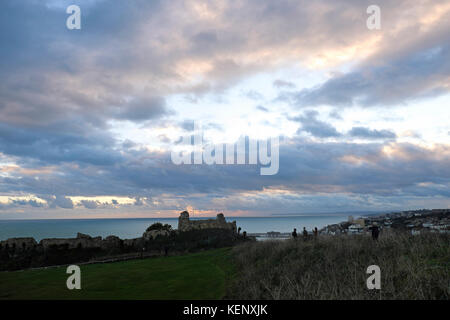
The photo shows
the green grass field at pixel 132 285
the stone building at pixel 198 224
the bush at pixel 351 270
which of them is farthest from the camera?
the stone building at pixel 198 224

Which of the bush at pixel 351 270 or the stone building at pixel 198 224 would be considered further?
the stone building at pixel 198 224

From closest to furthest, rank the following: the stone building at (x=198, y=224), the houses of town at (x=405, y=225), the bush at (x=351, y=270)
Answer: the bush at (x=351, y=270)
the houses of town at (x=405, y=225)
the stone building at (x=198, y=224)

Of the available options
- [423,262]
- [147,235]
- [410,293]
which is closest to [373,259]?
[423,262]

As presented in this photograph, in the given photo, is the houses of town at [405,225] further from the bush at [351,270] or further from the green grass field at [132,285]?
the green grass field at [132,285]

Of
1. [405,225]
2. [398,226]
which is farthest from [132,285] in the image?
[405,225]

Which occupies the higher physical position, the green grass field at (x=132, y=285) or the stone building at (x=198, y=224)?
the green grass field at (x=132, y=285)

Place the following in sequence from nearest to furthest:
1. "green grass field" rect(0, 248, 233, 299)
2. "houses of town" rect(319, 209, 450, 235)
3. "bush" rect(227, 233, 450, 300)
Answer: "bush" rect(227, 233, 450, 300) < "green grass field" rect(0, 248, 233, 299) < "houses of town" rect(319, 209, 450, 235)

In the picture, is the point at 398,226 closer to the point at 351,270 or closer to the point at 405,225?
the point at 405,225

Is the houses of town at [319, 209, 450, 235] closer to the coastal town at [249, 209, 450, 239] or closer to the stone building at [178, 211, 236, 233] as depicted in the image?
the coastal town at [249, 209, 450, 239]

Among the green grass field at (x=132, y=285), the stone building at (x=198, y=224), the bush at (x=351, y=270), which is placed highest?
the bush at (x=351, y=270)

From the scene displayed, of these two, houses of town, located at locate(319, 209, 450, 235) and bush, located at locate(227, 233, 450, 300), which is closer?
bush, located at locate(227, 233, 450, 300)

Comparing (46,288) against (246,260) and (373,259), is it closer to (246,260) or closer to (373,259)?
(246,260)

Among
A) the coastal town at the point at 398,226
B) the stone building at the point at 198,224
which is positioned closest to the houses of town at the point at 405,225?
the coastal town at the point at 398,226

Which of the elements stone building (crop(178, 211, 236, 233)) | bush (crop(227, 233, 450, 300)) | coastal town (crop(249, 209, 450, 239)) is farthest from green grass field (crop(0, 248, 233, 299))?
stone building (crop(178, 211, 236, 233))
